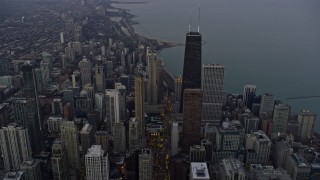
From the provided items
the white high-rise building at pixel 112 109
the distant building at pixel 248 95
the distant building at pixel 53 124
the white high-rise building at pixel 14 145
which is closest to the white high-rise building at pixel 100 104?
the white high-rise building at pixel 112 109

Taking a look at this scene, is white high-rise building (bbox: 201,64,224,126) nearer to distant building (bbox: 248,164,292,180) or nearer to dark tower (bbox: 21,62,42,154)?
distant building (bbox: 248,164,292,180)

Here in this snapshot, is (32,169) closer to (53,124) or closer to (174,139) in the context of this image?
(53,124)

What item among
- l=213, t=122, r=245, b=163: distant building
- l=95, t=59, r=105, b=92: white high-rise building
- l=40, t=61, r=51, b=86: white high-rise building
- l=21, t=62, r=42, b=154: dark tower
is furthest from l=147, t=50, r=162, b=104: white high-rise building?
l=40, t=61, r=51, b=86: white high-rise building

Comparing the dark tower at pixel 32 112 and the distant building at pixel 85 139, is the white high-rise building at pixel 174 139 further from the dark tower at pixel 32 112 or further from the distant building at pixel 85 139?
the dark tower at pixel 32 112

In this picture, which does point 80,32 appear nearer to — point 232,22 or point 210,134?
point 232,22

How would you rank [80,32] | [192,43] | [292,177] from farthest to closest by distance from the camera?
[80,32] → [192,43] → [292,177]

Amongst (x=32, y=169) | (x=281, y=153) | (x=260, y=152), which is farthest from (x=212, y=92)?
(x=32, y=169)

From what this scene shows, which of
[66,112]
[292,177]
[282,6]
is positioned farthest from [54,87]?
[282,6]
